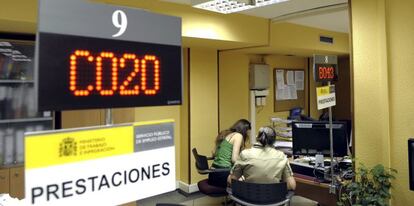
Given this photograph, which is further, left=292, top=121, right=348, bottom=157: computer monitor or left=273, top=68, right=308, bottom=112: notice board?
left=273, top=68, right=308, bottom=112: notice board

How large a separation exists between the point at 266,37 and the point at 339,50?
1955 mm

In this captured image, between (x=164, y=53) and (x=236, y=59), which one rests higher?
(x=236, y=59)

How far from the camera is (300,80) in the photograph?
6.80 m

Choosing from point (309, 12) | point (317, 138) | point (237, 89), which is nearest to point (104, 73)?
point (317, 138)

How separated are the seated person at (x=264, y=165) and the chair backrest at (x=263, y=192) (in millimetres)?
196

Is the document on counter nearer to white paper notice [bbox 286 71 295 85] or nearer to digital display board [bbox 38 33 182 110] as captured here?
white paper notice [bbox 286 71 295 85]

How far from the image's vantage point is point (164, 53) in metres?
1.46

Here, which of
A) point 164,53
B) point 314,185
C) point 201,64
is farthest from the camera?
point 201,64

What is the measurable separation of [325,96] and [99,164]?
2.25m

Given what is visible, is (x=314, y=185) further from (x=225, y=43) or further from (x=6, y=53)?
(x=6, y=53)

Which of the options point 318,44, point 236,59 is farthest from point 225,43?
point 318,44

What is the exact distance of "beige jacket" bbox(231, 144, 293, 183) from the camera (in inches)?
113

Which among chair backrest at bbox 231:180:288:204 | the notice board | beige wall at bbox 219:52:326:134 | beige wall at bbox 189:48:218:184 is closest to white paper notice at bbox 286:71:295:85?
Result: the notice board

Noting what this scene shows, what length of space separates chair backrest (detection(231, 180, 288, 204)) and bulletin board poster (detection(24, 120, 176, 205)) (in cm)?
138
